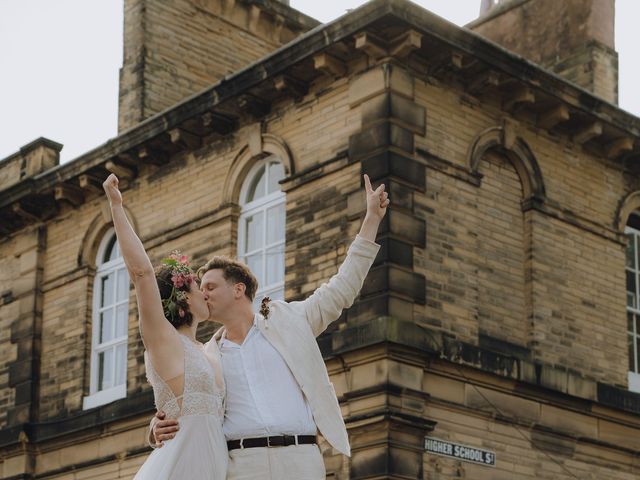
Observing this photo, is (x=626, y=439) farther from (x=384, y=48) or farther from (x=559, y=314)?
(x=384, y=48)

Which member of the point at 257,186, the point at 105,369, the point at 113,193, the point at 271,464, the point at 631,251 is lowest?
the point at 271,464

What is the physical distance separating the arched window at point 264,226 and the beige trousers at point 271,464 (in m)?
11.6

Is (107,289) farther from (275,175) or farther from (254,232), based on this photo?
(275,175)

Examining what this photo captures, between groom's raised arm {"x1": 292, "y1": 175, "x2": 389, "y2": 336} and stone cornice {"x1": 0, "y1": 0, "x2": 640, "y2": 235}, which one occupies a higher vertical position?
stone cornice {"x1": 0, "y1": 0, "x2": 640, "y2": 235}

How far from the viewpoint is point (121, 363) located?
20359mm

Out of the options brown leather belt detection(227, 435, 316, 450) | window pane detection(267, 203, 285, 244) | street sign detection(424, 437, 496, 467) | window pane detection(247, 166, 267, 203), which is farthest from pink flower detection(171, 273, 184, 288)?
window pane detection(247, 166, 267, 203)

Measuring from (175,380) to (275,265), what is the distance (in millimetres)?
11960

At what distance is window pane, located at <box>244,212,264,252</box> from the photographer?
18.4 m

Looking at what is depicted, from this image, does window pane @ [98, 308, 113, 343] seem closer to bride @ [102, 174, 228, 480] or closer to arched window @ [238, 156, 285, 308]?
arched window @ [238, 156, 285, 308]

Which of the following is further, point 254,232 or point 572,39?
point 572,39

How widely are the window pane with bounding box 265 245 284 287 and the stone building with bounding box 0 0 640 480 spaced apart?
36mm

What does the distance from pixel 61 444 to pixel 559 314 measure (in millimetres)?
7652

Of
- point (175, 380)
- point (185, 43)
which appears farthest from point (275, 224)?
point (175, 380)

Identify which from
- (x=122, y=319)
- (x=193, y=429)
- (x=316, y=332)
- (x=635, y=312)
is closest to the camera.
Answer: (x=193, y=429)
